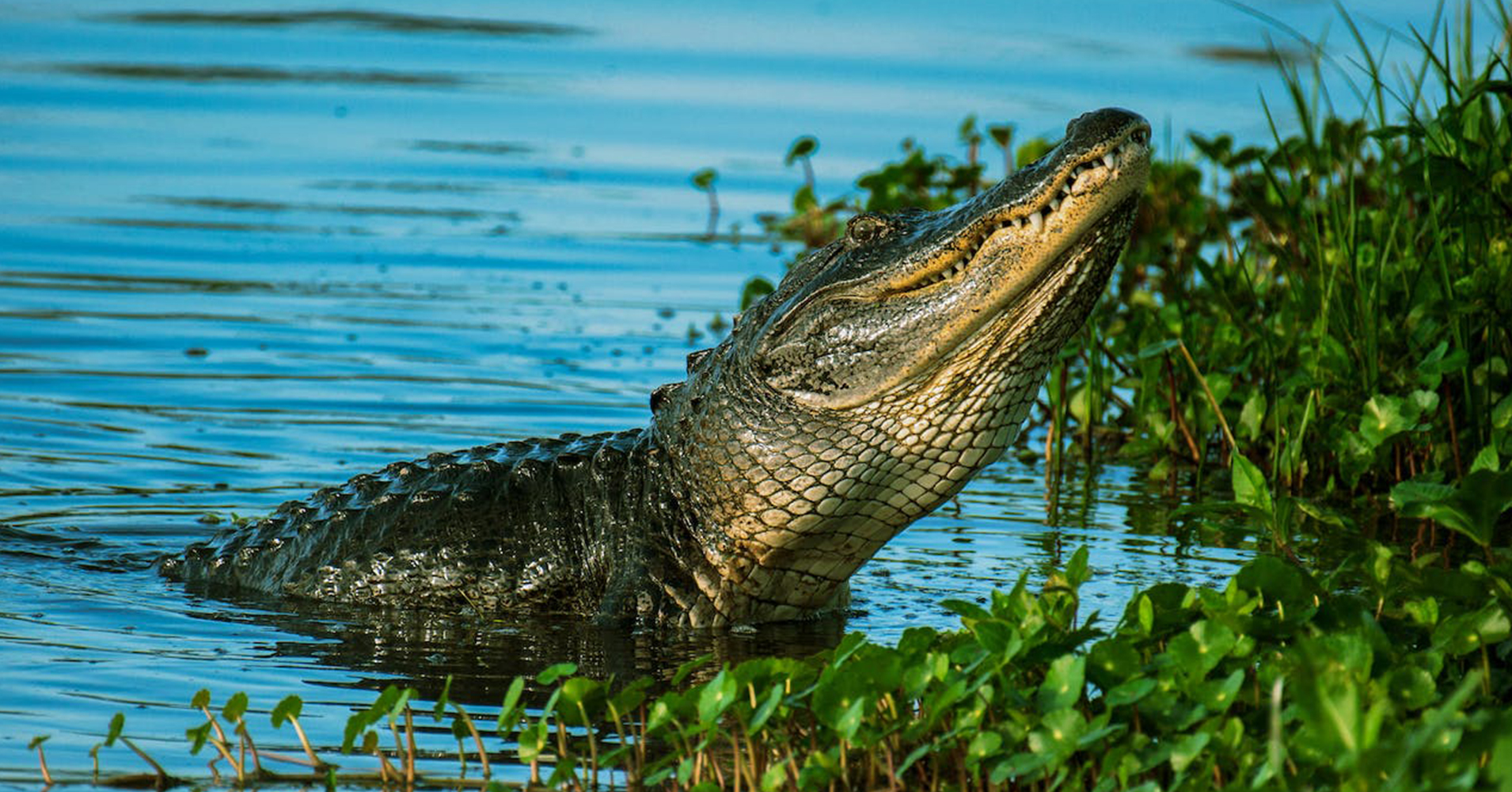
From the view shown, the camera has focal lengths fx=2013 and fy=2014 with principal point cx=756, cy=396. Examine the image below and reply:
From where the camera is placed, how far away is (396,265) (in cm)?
1041

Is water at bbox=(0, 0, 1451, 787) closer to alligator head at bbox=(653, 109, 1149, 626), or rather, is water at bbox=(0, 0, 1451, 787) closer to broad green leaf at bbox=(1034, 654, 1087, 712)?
alligator head at bbox=(653, 109, 1149, 626)

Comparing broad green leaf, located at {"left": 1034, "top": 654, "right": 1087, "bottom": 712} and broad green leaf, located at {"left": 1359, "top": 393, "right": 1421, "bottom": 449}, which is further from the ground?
broad green leaf, located at {"left": 1359, "top": 393, "right": 1421, "bottom": 449}

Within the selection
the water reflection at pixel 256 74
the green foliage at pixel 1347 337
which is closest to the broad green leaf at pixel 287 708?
the green foliage at pixel 1347 337

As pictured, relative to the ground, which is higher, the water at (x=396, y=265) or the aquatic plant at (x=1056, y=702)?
the water at (x=396, y=265)

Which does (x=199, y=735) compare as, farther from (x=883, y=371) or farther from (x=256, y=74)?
(x=256, y=74)

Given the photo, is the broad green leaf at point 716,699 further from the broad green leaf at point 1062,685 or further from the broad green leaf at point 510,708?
the broad green leaf at point 1062,685

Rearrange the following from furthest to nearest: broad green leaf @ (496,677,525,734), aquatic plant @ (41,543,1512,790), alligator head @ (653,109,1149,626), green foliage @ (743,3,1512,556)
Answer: green foliage @ (743,3,1512,556) → alligator head @ (653,109,1149,626) → broad green leaf @ (496,677,525,734) → aquatic plant @ (41,543,1512,790)

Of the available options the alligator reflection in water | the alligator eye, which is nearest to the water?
the alligator reflection in water

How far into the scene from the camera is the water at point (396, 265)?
5.11 metres

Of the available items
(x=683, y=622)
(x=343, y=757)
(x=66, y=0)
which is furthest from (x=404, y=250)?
(x=66, y=0)

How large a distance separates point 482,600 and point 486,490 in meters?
0.29

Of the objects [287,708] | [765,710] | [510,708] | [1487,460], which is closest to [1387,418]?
[1487,460]

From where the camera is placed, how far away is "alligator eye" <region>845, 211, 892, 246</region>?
496 cm

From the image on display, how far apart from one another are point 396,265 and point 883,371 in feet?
19.9
